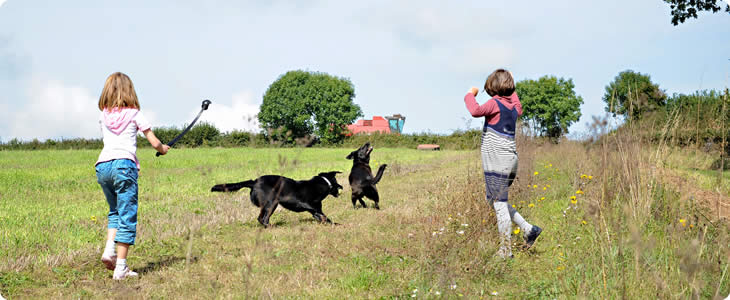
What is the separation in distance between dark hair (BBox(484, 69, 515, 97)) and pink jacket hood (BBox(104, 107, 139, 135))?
341 cm

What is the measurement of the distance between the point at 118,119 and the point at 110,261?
4.41ft

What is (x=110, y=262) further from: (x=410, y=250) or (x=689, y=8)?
(x=689, y=8)

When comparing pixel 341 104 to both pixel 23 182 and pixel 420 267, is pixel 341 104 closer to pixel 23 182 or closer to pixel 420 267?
pixel 23 182

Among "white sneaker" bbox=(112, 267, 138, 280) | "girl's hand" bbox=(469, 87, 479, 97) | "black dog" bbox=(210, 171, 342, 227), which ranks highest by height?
"girl's hand" bbox=(469, 87, 479, 97)

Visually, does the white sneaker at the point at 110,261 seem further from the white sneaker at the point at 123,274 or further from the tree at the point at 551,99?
the tree at the point at 551,99

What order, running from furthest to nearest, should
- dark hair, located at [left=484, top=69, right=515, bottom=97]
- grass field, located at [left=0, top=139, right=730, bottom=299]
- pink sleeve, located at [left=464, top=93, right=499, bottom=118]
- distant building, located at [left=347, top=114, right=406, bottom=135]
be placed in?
distant building, located at [left=347, top=114, right=406, bottom=135] < dark hair, located at [left=484, top=69, right=515, bottom=97] < pink sleeve, located at [left=464, top=93, right=499, bottom=118] < grass field, located at [left=0, top=139, right=730, bottom=299]

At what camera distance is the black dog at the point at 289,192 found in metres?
6.28

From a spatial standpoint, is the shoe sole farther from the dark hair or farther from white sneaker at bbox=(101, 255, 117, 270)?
the dark hair

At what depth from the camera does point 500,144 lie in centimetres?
469

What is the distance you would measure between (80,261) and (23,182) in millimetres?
11432

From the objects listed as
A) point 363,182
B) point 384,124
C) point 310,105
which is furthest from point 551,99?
point 363,182

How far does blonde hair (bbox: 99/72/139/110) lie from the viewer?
4285 mm

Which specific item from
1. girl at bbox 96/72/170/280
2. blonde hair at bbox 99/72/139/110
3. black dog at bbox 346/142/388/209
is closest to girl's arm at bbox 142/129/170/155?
girl at bbox 96/72/170/280

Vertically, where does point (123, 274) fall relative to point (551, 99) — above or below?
below
